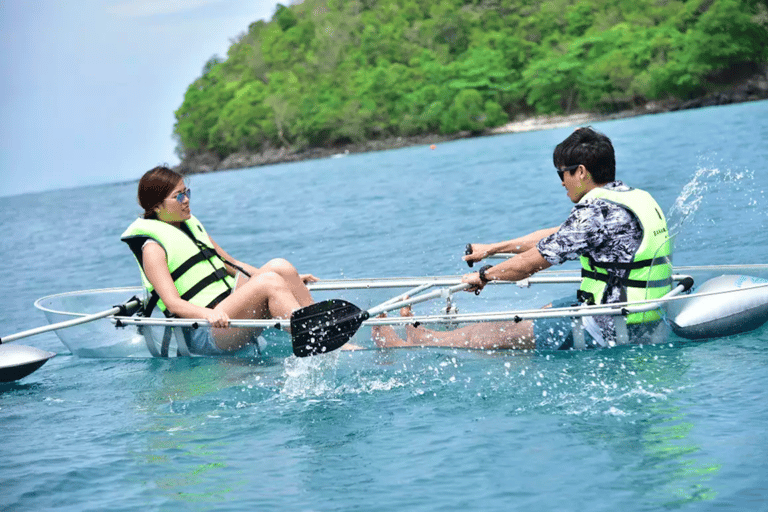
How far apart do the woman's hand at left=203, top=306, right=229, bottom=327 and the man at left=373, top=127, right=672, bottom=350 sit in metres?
1.64

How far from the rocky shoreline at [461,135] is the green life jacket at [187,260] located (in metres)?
60.3

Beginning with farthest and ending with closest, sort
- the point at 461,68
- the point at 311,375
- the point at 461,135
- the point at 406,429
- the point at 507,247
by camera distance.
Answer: the point at 461,68 < the point at 461,135 < the point at 507,247 < the point at 311,375 < the point at 406,429

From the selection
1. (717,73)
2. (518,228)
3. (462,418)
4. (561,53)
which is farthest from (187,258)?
(561,53)

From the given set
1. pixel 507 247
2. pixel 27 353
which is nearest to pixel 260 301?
pixel 507 247

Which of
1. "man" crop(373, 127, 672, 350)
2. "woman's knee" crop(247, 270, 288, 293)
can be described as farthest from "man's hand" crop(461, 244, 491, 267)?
"woman's knee" crop(247, 270, 288, 293)

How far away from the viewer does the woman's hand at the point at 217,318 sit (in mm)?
6031

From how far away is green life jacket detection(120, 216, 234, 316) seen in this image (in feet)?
20.5

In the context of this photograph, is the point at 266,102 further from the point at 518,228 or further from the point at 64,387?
the point at 64,387

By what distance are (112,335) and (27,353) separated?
2.26 feet

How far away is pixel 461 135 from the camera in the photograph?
79.7 metres

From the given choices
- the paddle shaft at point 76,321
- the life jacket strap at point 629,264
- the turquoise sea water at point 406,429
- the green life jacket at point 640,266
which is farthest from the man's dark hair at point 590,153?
the paddle shaft at point 76,321

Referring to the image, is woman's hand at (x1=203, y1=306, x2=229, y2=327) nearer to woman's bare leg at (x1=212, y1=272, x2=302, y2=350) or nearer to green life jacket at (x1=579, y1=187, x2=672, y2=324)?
woman's bare leg at (x1=212, y1=272, x2=302, y2=350)

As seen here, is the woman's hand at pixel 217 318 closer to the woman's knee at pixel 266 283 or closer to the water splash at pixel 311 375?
the woman's knee at pixel 266 283

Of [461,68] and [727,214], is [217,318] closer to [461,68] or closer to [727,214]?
[727,214]
